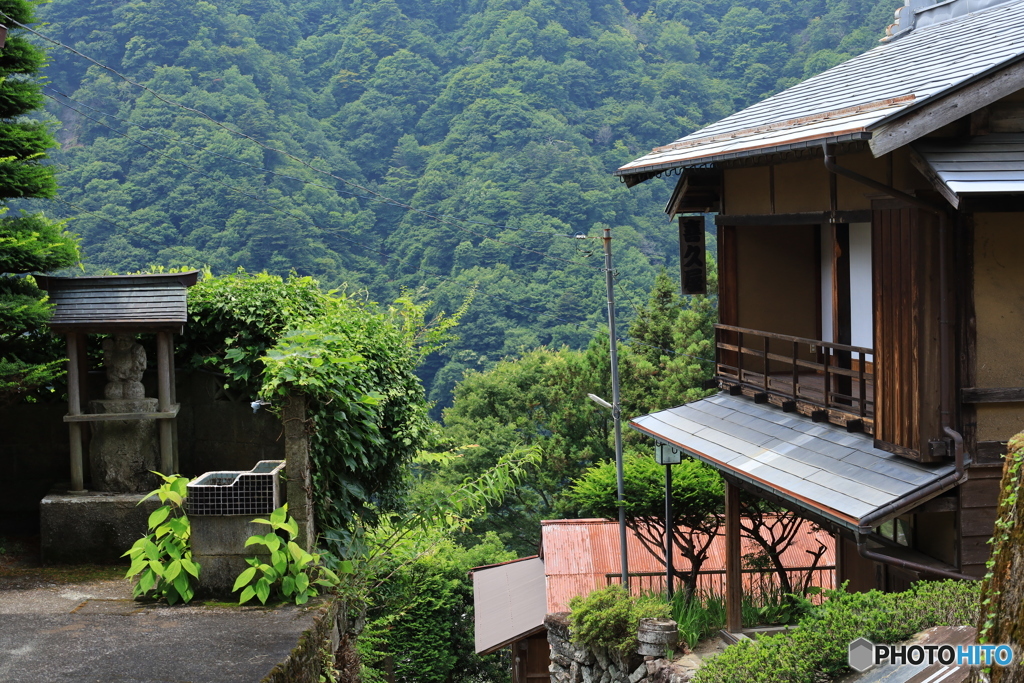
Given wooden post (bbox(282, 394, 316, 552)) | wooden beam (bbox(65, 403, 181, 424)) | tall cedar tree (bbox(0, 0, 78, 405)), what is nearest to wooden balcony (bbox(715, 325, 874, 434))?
wooden post (bbox(282, 394, 316, 552))

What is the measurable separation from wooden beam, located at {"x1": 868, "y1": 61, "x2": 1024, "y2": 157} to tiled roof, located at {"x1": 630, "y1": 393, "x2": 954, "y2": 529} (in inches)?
104

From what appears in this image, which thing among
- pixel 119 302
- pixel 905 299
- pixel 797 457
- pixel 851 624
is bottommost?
pixel 851 624

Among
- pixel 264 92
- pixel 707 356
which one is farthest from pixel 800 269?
pixel 264 92

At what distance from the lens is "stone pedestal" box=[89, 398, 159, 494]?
27.1 feet

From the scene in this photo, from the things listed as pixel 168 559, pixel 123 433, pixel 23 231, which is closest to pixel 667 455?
pixel 123 433

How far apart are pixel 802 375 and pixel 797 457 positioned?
3.09 m

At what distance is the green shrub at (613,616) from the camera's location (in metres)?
11.9

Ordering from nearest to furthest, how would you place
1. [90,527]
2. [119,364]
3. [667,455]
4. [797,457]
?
[90,527] < [119,364] < [797,457] < [667,455]

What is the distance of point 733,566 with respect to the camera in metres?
11.5

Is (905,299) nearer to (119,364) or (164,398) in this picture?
(164,398)

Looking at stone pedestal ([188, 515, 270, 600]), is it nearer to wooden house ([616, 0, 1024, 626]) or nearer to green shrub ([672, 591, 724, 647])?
wooden house ([616, 0, 1024, 626])

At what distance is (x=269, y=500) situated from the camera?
22.3 ft

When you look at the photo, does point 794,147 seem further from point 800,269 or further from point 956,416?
point 800,269

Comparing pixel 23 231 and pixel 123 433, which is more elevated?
pixel 23 231
